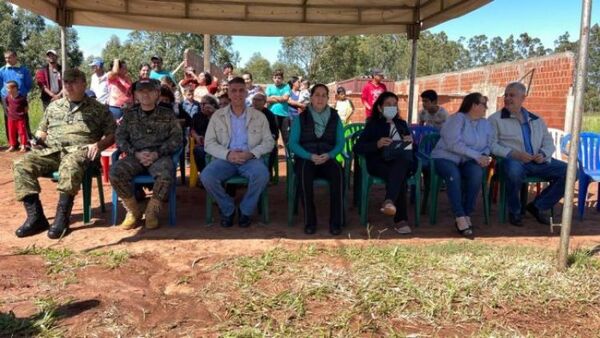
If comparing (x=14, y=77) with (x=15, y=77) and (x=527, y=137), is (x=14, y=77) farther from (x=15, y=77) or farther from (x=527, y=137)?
(x=527, y=137)

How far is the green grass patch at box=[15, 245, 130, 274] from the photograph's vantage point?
12.3 feet

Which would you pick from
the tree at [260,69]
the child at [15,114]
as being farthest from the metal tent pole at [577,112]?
the tree at [260,69]

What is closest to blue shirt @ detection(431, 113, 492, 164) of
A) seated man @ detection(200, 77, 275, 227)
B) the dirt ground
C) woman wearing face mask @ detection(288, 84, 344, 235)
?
the dirt ground

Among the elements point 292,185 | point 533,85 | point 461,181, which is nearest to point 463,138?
point 461,181

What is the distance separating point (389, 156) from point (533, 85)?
10.4 meters

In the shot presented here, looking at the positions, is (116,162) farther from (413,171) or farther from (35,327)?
(413,171)

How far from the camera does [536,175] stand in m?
5.20

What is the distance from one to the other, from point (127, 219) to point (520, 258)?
345 cm

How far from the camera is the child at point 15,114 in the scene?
9.65 m

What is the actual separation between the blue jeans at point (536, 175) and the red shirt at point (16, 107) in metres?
8.76

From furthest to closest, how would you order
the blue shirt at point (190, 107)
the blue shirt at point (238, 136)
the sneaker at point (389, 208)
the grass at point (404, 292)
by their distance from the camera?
1. the blue shirt at point (190, 107)
2. the blue shirt at point (238, 136)
3. the sneaker at point (389, 208)
4. the grass at point (404, 292)

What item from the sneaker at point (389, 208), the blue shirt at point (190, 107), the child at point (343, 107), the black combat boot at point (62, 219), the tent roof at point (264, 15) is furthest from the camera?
the child at point (343, 107)

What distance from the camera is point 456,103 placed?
1307 centimetres

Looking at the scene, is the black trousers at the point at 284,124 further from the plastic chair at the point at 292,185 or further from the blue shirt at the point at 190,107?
the plastic chair at the point at 292,185
